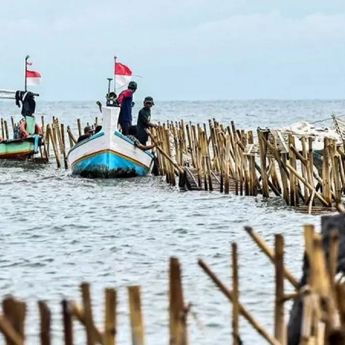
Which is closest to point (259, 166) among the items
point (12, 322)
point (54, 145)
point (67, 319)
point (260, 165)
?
point (260, 165)

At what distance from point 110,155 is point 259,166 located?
6.33 metres

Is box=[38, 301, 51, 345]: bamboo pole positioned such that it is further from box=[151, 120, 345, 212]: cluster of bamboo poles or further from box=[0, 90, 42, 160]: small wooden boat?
box=[0, 90, 42, 160]: small wooden boat

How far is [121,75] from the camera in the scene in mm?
28547

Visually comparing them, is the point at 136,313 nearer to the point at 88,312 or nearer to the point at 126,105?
the point at 88,312

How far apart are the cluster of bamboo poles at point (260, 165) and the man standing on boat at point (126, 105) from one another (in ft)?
2.47

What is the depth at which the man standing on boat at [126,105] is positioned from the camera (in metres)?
26.9

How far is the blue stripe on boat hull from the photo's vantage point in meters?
27.1

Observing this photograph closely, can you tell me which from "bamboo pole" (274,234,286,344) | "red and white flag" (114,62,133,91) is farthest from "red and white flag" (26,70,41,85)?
"bamboo pole" (274,234,286,344)

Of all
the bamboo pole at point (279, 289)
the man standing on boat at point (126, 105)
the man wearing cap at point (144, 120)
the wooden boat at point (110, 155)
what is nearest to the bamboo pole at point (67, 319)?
the bamboo pole at point (279, 289)

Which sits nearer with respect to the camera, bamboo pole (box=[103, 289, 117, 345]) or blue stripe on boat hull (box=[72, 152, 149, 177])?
bamboo pole (box=[103, 289, 117, 345])

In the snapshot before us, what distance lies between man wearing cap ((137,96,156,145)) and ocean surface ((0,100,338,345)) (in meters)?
1.35

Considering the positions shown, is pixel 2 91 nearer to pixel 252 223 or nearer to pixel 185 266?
pixel 252 223

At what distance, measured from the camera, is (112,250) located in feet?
50.6

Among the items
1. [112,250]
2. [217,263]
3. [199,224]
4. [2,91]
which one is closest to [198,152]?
[199,224]
